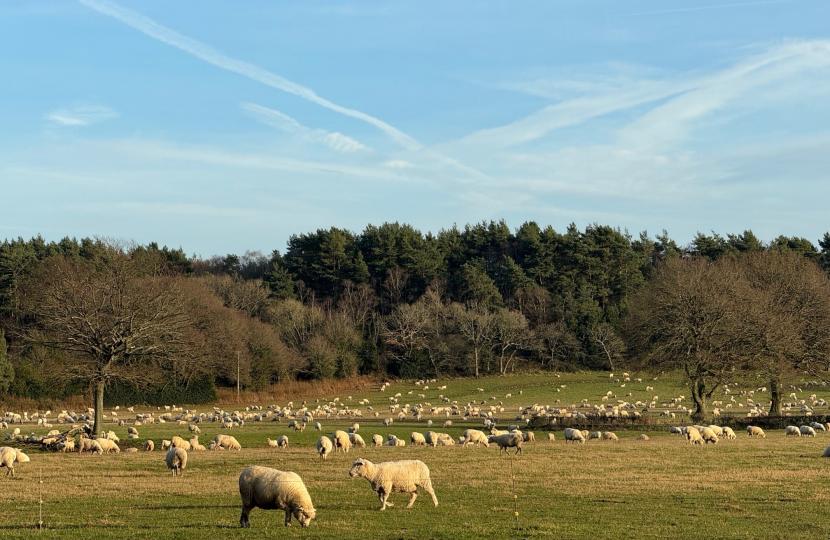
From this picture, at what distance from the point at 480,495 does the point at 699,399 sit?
34.0 m

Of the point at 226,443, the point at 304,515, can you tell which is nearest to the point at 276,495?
the point at 304,515

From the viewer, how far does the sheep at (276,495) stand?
14.0 m

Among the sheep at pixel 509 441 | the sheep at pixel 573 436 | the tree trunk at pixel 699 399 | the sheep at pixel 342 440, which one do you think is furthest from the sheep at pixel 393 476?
the tree trunk at pixel 699 399

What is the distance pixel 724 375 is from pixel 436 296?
53.8 metres

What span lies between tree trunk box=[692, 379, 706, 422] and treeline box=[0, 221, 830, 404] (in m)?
27.8

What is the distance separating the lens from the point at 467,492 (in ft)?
62.3

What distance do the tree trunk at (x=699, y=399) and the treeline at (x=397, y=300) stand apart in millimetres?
27793

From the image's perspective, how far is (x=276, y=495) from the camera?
1399cm

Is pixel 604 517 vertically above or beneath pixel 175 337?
beneath

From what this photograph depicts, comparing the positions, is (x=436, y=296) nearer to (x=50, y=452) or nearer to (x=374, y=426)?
(x=374, y=426)

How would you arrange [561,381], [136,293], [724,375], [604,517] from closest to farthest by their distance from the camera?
[604,517], [136,293], [724,375], [561,381]

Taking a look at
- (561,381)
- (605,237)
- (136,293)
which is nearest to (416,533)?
(136,293)

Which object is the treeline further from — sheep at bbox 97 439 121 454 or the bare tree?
sheep at bbox 97 439 121 454

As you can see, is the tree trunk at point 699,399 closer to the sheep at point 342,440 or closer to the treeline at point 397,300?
the sheep at point 342,440
